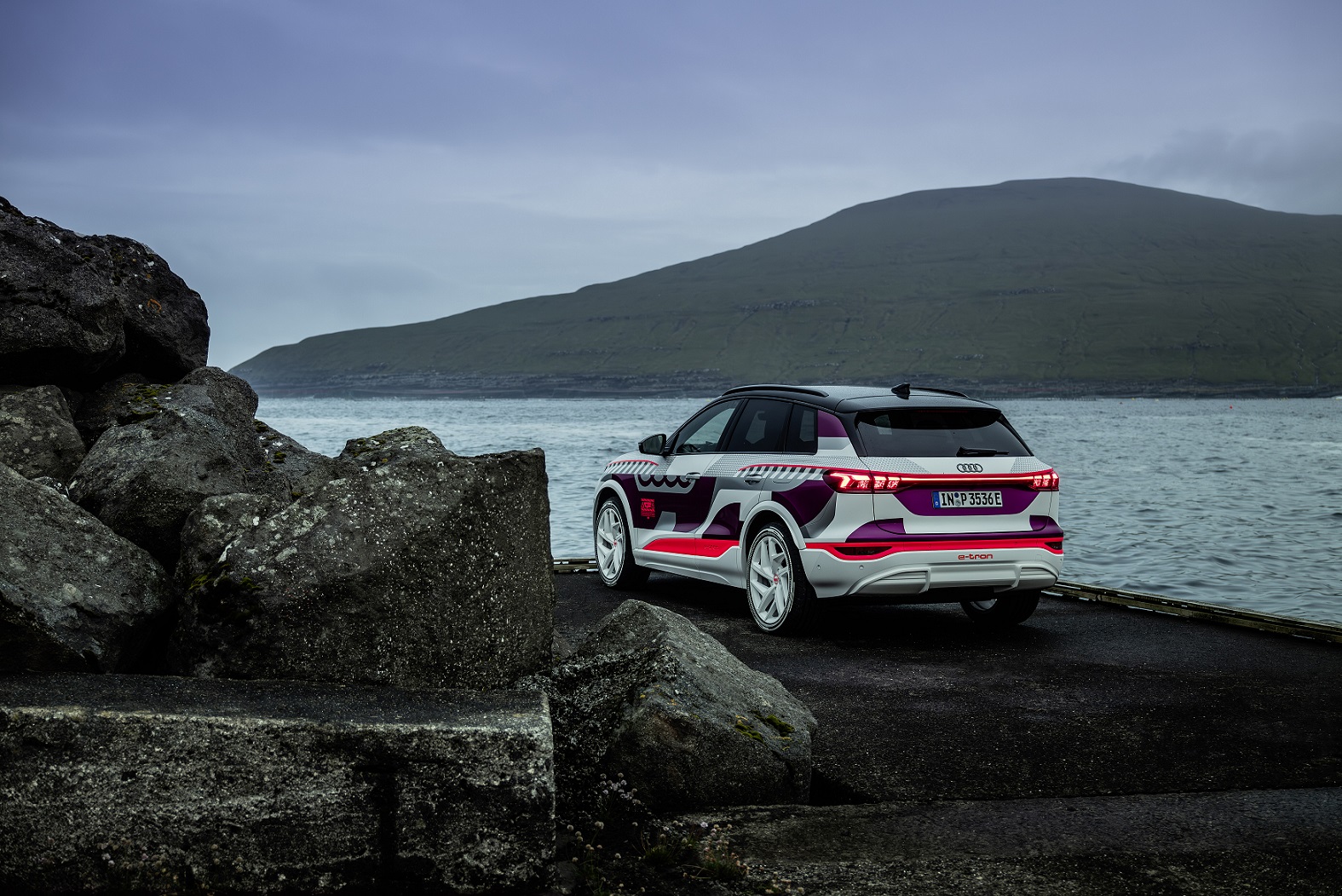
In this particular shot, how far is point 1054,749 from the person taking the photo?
535cm

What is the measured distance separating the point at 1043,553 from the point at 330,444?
50.4m

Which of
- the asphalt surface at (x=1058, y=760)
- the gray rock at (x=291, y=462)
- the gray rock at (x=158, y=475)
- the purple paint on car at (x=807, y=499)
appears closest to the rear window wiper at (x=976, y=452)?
the purple paint on car at (x=807, y=499)

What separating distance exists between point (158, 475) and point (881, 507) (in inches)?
177

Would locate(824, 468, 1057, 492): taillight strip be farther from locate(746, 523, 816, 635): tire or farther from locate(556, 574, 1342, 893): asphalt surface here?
locate(556, 574, 1342, 893): asphalt surface

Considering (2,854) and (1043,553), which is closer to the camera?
(2,854)

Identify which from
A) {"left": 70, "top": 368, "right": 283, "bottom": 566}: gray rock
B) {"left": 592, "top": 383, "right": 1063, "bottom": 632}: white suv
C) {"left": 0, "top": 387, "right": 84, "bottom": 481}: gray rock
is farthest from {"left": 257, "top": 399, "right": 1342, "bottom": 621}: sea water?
{"left": 0, "top": 387, "right": 84, "bottom": 481}: gray rock

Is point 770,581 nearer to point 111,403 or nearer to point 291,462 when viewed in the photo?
point 291,462

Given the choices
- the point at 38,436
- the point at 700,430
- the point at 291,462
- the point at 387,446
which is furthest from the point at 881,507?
the point at 38,436

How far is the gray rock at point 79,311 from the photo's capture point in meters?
6.49

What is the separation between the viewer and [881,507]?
794cm

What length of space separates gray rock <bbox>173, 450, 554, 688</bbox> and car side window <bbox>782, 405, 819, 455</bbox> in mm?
4061

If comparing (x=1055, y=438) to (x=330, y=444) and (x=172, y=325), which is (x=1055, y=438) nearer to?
(x=330, y=444)

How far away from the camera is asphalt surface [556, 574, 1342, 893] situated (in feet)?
12.4

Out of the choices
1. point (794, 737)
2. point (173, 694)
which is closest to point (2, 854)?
point (173, 694)
